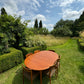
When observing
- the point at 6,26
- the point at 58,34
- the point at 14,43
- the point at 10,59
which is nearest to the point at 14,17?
the point at 6,26

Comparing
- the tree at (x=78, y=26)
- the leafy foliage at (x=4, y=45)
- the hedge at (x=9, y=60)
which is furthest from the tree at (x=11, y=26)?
the tree at (x=78, y=26)

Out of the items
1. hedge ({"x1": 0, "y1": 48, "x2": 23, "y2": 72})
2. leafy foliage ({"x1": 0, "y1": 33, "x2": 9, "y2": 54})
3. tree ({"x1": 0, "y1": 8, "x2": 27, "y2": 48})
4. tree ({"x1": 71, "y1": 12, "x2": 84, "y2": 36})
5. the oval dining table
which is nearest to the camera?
the oval dining table

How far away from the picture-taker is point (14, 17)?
379cm

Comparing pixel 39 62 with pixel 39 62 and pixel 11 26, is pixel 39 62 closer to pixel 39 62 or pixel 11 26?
pixel 39 62

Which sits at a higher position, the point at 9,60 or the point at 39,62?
the point at 39,62

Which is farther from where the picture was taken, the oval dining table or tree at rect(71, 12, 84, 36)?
tree at rect(71, 12, 84, 36)

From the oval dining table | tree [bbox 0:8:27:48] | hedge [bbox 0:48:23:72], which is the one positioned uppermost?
tree [bbox 0:8:27:48]

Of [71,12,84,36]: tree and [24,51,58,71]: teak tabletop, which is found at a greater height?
[71,12,84,36]: tree

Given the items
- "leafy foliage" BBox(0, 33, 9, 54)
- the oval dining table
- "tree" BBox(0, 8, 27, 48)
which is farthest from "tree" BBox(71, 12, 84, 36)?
"leafy foliage" BBox(0, 33, 9, 54)

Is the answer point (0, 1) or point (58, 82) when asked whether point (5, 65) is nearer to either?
point (58, 82)

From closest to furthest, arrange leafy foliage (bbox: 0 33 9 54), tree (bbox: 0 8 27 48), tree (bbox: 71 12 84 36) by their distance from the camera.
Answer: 1. leafy foliage (bbox: 0 33 9 54)
2. tree (bbox: 0 8 27 48)
3. tree (bbox: 71 12 84 36)

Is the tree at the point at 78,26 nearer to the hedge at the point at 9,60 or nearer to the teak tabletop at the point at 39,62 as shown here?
the teak tabletop at the point at 39,62

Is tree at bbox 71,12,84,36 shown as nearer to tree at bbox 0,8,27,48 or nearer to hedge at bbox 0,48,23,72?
tree at bbox 0,8,27,48

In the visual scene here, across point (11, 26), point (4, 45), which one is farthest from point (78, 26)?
point (4, 45)
